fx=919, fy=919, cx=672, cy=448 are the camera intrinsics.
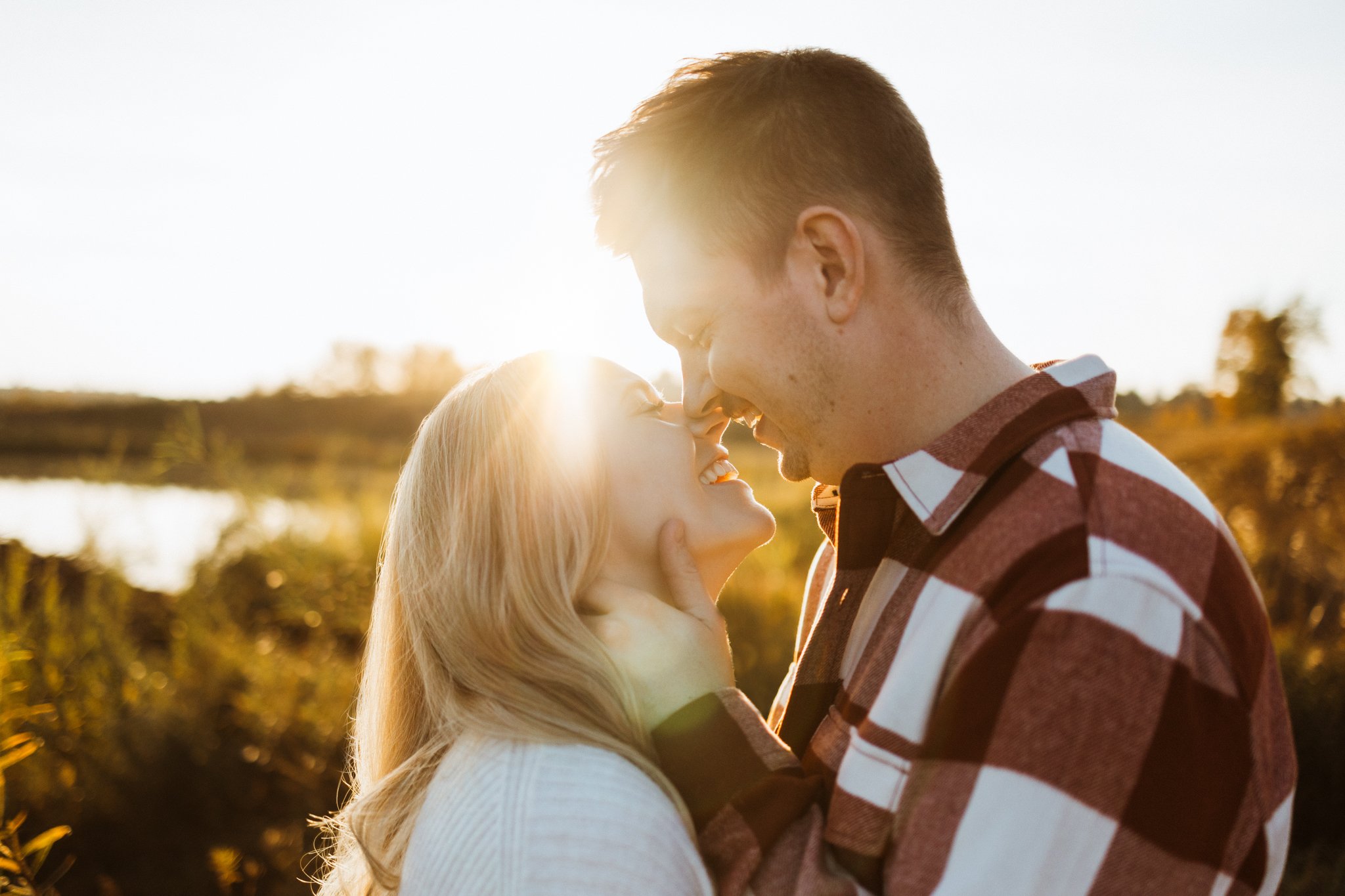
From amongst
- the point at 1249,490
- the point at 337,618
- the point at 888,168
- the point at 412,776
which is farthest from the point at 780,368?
the point at 1249,490

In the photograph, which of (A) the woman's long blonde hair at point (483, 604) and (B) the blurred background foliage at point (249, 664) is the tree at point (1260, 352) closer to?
(B) the blurred background foliage at point (249, 664)

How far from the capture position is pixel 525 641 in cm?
206

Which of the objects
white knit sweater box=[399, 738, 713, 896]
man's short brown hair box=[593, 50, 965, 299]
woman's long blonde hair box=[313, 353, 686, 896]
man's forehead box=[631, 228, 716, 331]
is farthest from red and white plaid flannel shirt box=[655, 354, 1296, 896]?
man's forehead box=[631, 228, 716, 331]

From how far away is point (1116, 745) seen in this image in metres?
1.20

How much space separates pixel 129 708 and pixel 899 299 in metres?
4.70

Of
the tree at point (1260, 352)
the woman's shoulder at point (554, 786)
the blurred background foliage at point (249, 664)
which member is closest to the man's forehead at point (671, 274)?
the woman's shoulder at point (554, 786)

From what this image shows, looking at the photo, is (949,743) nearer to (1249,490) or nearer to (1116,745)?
(1116,745)

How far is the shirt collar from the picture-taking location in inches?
63.4

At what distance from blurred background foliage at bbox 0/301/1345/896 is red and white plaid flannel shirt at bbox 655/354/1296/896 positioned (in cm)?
194

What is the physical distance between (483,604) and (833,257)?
3.65ft

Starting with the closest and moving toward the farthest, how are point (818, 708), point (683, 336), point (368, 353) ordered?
point (818, 708)
point (683, 336)
point (368, 353)

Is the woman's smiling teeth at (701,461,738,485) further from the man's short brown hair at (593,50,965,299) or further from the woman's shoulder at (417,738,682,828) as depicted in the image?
the woman's shoulder at (417,738,682,828)

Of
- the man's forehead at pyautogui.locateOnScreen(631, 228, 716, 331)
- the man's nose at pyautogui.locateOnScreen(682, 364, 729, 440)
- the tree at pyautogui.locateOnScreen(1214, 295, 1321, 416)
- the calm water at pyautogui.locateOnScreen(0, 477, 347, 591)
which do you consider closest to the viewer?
the man's forehead at pyautogui.locateOnScreen(631, 228, 716, 331)

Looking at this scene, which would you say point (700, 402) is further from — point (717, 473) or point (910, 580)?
point (910, 580)
